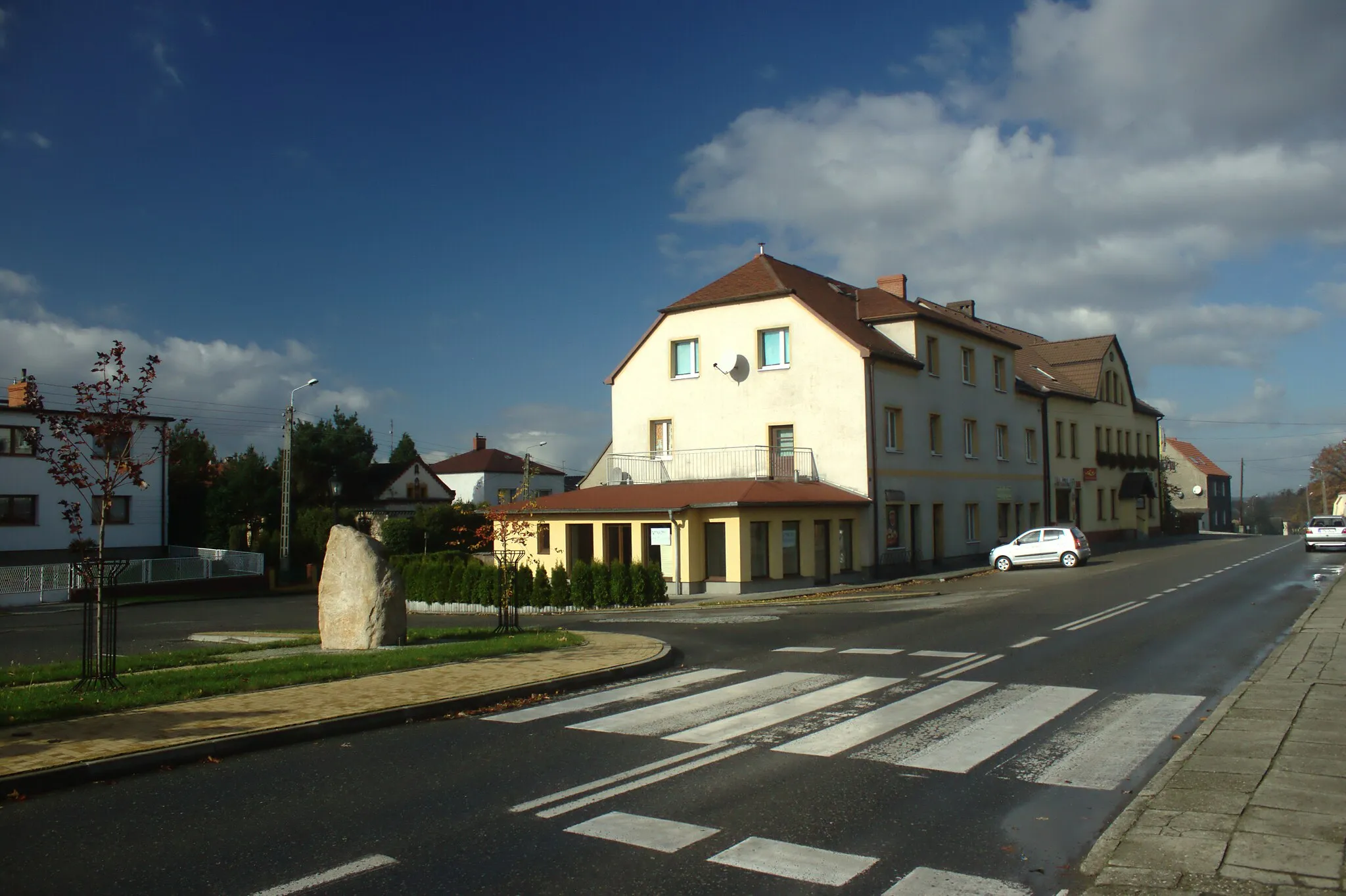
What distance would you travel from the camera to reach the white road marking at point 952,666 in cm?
1185

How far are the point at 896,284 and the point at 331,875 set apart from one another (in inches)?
1588

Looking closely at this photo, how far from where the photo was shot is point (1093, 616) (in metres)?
18.1

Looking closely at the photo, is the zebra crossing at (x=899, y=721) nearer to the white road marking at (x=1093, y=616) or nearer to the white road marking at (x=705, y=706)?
the white road marking at (x=705, y=706)

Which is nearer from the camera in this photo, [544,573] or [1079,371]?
[544,573]

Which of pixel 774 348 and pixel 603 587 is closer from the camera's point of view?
pixel 603 587

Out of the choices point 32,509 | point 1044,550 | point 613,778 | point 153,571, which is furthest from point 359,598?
point 32,509

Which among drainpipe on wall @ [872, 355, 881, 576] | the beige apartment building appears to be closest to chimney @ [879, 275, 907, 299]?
the beige apartment building

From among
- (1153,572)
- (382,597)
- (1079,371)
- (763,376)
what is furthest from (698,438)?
(1079,371)

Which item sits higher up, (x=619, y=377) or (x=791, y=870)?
(x=619, y=377)

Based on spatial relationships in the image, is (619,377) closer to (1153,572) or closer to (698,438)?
(698,438)

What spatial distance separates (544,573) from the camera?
29.1 metres

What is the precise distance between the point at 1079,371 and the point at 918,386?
22.2 metres

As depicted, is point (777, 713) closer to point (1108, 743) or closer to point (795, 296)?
point (1108, 743)

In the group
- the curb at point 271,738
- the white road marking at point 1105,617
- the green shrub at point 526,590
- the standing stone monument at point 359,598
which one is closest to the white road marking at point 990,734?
the curb at point 271,738
